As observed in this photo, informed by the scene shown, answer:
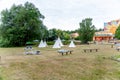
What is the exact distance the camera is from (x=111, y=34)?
79188 mm

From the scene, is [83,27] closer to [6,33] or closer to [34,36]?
[34,36]

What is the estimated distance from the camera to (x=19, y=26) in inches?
1829

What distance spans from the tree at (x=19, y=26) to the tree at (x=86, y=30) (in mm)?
13081

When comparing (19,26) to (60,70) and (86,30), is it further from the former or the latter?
(60,70)

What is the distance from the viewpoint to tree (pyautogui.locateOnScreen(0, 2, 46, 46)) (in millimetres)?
46031

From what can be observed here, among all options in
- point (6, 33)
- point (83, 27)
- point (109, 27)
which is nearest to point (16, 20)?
point (6, 33)

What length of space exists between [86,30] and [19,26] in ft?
61.7

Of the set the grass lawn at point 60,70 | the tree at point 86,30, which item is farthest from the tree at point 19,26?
the grass lawn at point 60,70

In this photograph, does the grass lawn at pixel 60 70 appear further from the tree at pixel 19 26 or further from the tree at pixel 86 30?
the tree at pixel 86 30

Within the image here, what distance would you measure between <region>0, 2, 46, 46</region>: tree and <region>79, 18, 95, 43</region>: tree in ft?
42.9

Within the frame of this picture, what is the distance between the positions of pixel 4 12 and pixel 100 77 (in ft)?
133

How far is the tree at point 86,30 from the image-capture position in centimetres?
5697

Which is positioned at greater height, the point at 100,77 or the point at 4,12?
the point at 4,12

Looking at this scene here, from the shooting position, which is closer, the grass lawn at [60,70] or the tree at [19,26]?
the grass lawn at [60,70]
